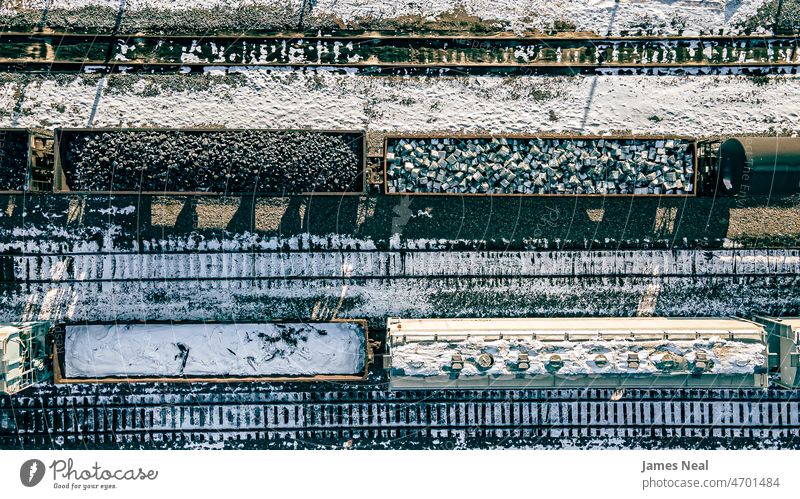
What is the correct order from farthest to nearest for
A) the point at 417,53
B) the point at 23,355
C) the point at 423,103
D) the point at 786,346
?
the point at 417,53, the point at 423,103, the point at 23,355, the point at 786,346

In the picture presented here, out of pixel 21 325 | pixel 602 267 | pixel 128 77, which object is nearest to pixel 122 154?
pixel 128 77

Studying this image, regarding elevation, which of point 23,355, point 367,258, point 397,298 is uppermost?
point 367,258

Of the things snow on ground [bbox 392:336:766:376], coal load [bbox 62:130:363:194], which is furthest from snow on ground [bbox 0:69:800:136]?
snow on ground [bbox 392:336:766:376]

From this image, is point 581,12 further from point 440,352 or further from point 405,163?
point 440,352

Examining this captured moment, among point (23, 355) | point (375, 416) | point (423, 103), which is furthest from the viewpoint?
point (423, 103)

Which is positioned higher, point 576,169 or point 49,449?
point 576,169

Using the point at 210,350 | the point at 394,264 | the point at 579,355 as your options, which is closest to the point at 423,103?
the point at 394,264

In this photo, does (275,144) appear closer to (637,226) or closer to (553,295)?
(553,295)
